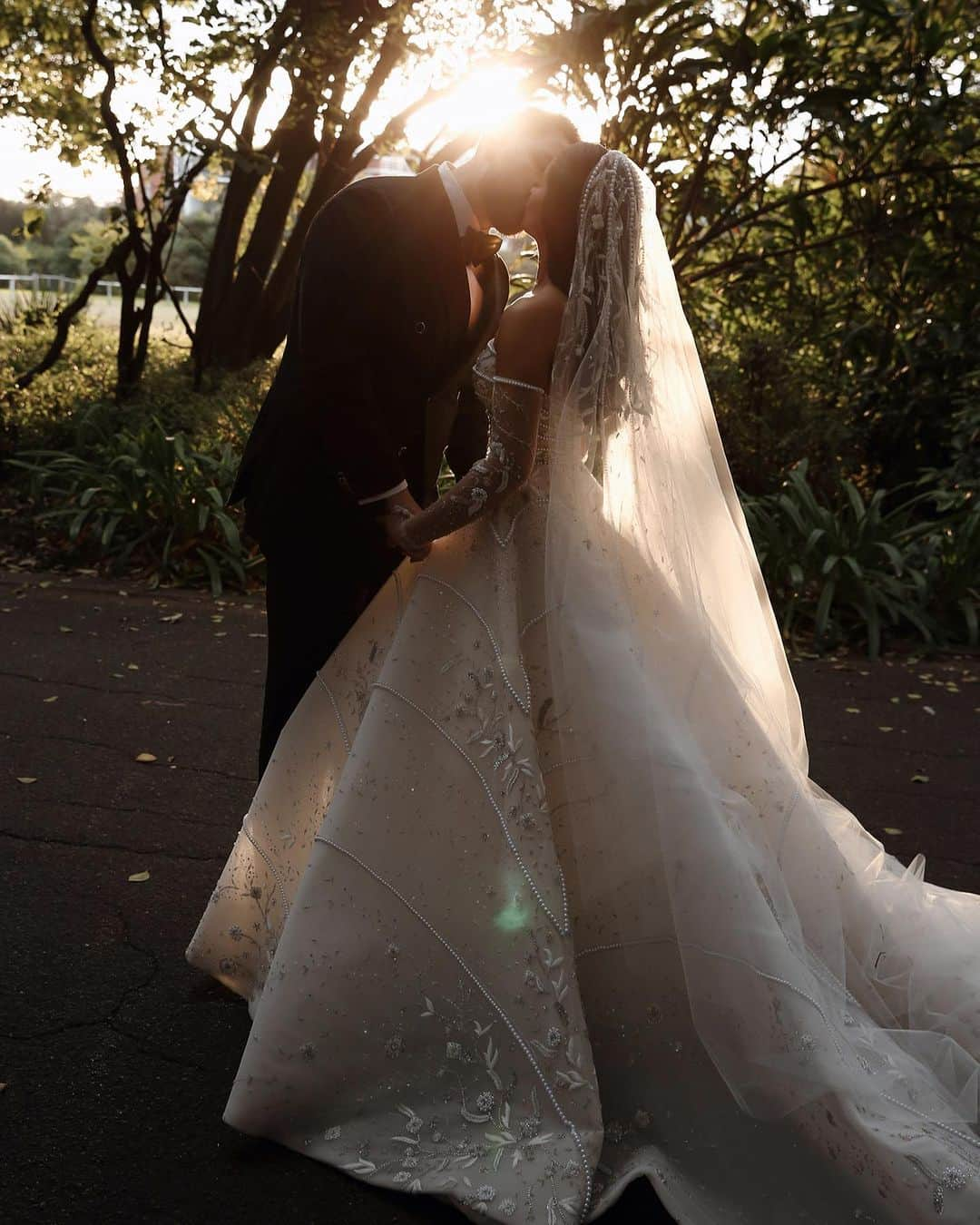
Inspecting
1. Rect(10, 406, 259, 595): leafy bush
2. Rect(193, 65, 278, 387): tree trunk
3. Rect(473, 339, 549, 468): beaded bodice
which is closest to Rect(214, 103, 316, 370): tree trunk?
Rect(193, 65, 278, 387): tree trunk

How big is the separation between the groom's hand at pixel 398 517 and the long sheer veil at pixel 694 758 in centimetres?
27

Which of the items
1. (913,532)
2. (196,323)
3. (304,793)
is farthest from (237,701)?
(196,323)

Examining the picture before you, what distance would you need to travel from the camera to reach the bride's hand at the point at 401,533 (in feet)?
7.86

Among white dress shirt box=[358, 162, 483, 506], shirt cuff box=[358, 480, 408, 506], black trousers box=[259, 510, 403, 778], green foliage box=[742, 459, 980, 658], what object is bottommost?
green foliage box=[742, 459, 980, 658]

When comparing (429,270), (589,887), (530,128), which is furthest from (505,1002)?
(530,128)

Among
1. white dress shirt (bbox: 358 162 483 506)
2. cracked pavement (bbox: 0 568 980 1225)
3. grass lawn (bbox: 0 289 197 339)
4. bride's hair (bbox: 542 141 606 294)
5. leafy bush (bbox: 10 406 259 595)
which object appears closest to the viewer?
cracked pavement (bbox: 0 568 980 1225)

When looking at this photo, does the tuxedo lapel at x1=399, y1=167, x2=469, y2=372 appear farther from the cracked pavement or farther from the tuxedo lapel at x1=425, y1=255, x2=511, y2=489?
the cracked pavement

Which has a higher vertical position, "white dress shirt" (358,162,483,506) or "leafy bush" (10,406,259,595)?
"white dress shirt" (358,162,483,506)

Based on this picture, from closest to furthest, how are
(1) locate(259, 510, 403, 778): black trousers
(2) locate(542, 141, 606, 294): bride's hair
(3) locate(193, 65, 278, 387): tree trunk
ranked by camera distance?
1. (2) locate(542, 141, 606, 294): bride's hair
2. (1) locate(259, 510, 403, 778): black trousers
3. (3) locate(193, 65, 278, 387): tree trunk

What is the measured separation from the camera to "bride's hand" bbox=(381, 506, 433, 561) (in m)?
2.39

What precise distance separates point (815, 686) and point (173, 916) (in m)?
3.41

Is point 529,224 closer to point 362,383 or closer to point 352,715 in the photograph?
point 362,383

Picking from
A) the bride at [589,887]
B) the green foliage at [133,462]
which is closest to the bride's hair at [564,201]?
the bride at [589,887]

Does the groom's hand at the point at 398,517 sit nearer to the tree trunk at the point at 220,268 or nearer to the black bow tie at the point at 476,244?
the black bow tie at the point at 476,244
